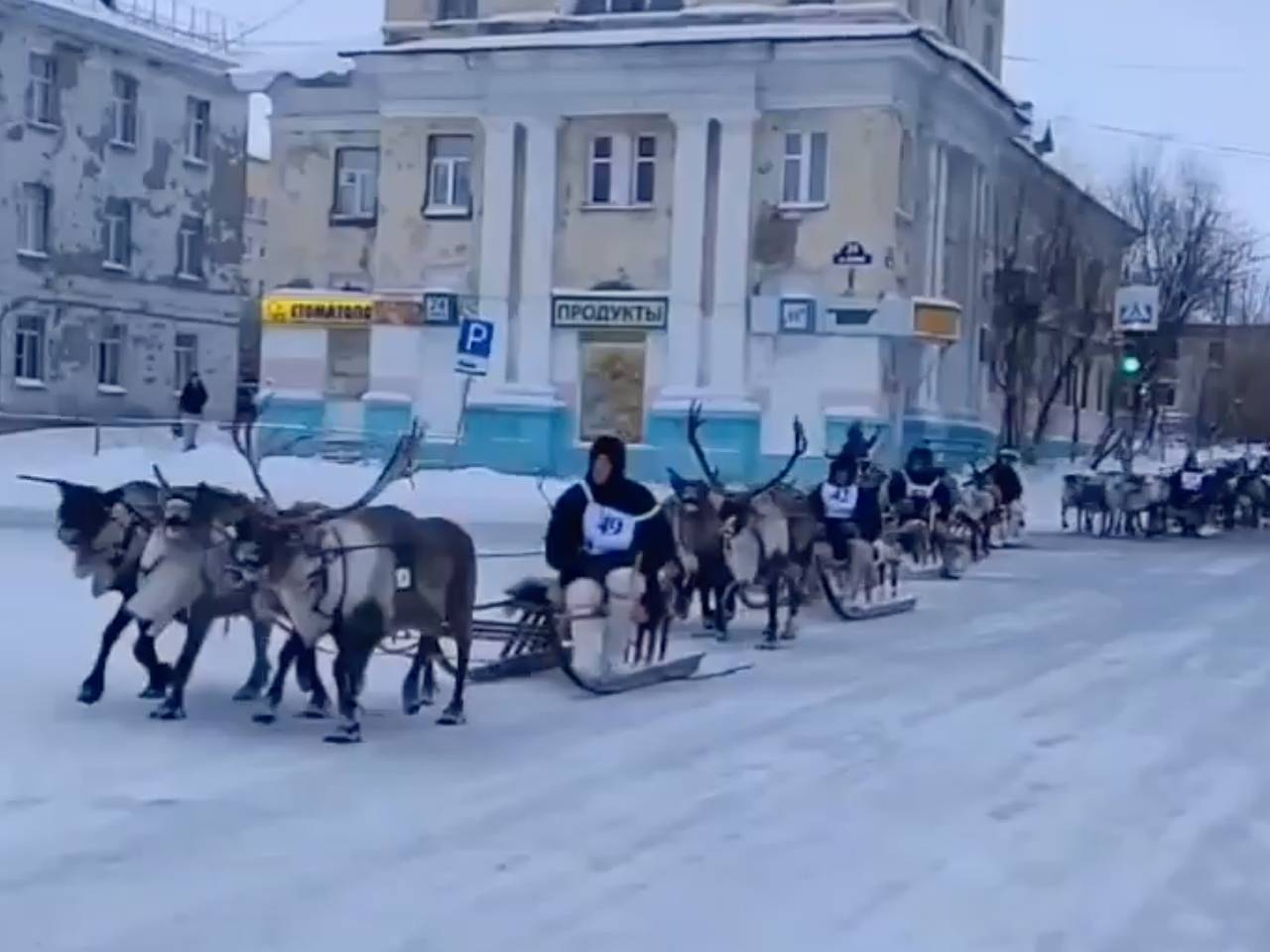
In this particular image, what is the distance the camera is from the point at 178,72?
181ft

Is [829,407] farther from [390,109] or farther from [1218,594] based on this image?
[1218,594]

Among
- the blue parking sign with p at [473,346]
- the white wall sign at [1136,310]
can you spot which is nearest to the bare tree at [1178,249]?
the white wall sign at [1136,310]

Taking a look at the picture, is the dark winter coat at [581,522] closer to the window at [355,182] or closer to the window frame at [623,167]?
the window frame at [623,167]

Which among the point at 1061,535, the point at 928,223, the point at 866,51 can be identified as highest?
the point at 866,51

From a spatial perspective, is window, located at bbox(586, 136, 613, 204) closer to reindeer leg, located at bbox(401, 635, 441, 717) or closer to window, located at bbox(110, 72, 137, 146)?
window, located at bbox(110, 72, 137, 146)

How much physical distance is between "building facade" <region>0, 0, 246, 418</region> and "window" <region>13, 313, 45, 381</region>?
34 millimetres

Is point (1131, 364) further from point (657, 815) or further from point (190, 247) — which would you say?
point (657, 815)

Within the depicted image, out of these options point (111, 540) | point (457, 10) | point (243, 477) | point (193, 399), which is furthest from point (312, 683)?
point (457, 10)

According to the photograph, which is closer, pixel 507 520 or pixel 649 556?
pixel 649 556

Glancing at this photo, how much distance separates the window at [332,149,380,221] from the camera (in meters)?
46.8

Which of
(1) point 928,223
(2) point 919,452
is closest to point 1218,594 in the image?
(2) point 919,452

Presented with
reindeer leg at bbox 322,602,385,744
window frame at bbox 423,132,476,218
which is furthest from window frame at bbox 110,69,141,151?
reindeer leg at bbox 322,602,385,744

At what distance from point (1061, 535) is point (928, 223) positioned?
7660 mm

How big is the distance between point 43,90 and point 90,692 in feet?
132
